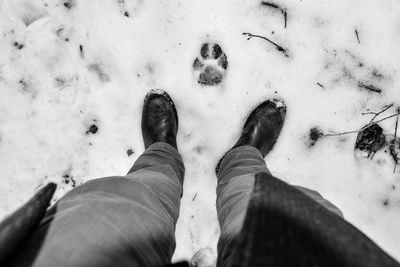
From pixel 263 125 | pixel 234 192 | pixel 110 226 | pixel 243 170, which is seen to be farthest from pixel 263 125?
pixel 110 226

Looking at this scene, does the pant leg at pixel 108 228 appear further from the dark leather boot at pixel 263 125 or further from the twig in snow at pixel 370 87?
the twig in snow at pixel 370 87

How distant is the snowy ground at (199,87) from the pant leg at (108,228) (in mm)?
491

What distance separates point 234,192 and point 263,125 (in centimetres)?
45

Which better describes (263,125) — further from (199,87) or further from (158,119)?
(158,119)

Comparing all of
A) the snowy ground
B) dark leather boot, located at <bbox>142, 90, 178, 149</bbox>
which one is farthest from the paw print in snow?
dark leather boot, located at <bbox>142, 90, 178, 149</bbox>

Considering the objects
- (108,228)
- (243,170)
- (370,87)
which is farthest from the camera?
(370,87)

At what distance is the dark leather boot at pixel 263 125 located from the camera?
140cm

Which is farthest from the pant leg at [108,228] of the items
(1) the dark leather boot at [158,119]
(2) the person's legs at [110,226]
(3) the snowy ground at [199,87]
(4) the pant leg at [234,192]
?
(3) the snowy ground at [199,87]

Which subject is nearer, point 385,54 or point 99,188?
point 99,188

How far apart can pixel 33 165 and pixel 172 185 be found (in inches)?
29.2

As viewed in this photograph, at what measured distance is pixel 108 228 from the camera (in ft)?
2.51

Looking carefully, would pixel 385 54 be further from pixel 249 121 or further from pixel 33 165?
pixel 33 165

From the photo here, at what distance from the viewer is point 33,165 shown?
144cm

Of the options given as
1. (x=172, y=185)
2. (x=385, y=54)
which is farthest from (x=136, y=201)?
(x=385, y=54)
